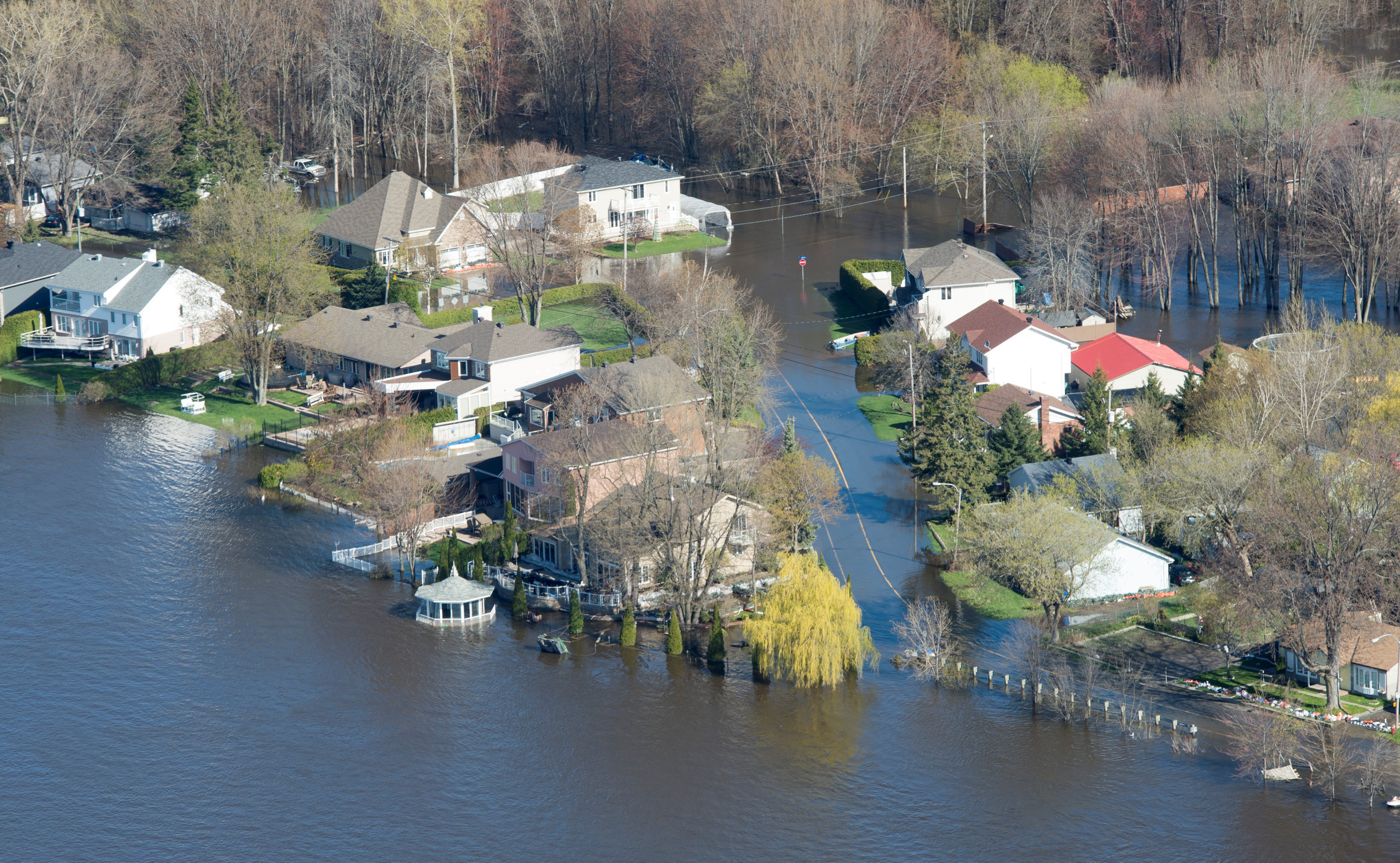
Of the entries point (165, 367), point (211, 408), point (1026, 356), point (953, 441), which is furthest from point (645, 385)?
point (165, 367)

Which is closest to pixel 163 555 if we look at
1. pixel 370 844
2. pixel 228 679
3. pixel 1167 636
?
pixel 228 679

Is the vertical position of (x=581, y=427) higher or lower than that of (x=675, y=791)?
higher

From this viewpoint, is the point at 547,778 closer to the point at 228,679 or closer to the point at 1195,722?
the point at 228,679

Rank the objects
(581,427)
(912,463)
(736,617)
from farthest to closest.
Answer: (912,463) < (581,427) < (736,617)

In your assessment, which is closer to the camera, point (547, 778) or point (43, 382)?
point (547, 778)

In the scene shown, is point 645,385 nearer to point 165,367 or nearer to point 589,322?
point 589,322

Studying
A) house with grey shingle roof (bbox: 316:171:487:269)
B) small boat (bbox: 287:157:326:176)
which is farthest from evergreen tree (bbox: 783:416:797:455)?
small boat (bbox: 287:157:326:176)

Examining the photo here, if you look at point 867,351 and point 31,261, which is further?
point 31,261
